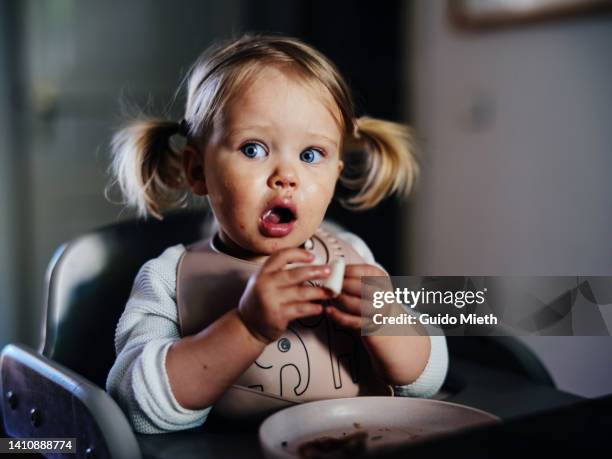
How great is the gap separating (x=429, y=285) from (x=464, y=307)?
47 mm

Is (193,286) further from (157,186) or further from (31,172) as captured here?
(31,172)

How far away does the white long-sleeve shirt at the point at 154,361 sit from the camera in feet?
2.27

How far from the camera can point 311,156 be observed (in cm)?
78

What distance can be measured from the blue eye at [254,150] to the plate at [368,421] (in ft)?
0.81

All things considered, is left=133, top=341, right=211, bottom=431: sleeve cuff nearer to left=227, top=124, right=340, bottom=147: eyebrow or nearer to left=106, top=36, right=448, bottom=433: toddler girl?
left=106, top=36, right=448, bottom=433: toddler girl

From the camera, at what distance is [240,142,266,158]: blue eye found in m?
0.75

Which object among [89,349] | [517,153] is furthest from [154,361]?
[517,153]

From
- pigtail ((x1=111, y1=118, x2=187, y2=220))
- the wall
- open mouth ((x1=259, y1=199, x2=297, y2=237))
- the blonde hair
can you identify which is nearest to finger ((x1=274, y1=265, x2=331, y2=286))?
open mouth ((x1=259, y1=199, x2=297, y2=237))

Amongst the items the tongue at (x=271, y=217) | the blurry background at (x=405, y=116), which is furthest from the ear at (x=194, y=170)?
the blurry background at (x=405, y=116)

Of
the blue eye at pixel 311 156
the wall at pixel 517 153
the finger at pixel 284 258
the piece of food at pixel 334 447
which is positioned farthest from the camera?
the wall at pixel 517 153

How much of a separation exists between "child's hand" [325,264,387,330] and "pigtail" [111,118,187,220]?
31cm

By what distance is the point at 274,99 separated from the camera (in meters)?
0.75

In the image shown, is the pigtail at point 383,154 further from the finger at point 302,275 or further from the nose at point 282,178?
the finger at point 302,275

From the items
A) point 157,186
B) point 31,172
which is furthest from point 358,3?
point 157,186
